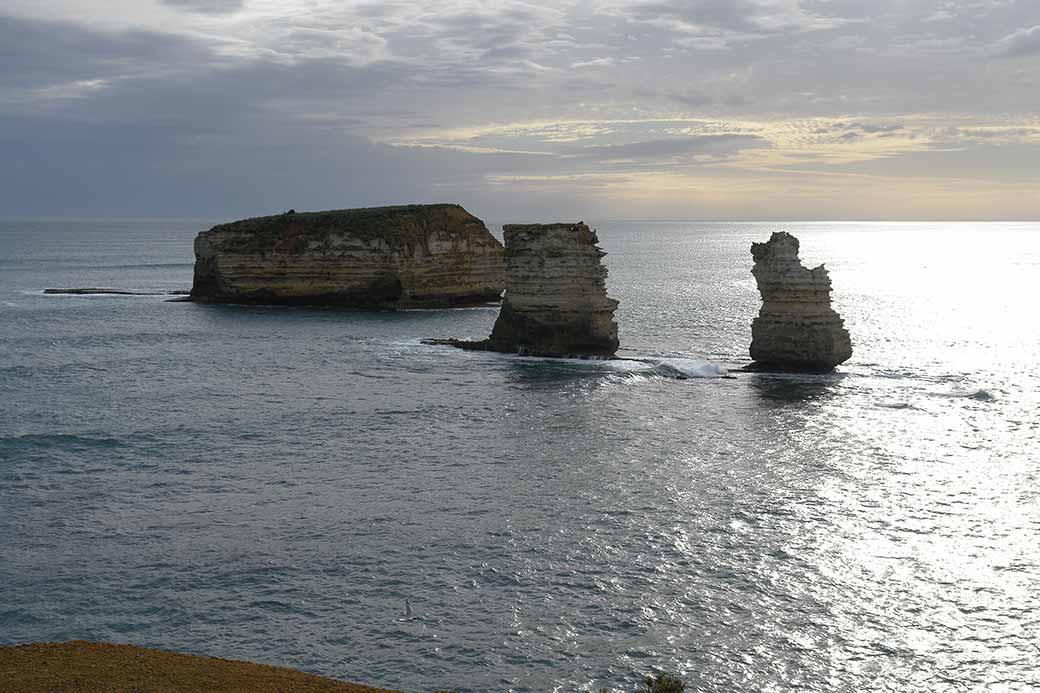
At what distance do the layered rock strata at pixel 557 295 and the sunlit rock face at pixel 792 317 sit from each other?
29.3 feet

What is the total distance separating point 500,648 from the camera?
61.9ft

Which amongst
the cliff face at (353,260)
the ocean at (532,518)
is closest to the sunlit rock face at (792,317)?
the ocean at (532,518)

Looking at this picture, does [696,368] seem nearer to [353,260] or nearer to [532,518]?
[532,518]

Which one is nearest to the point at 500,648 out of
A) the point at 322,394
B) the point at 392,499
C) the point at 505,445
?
the point at 392,499

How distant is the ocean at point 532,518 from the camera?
18.9 m

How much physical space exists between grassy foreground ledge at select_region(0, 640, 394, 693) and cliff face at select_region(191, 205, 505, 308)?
6746 cm

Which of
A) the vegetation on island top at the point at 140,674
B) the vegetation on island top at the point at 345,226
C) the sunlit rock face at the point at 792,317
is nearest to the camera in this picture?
the vegetation on island top at the point at 140,674

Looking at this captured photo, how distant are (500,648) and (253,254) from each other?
73.6m

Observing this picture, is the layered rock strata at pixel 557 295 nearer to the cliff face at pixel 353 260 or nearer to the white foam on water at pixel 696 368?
the white foam on water at pixel 696 368

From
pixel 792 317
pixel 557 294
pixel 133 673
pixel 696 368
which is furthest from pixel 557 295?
pixel 133 673

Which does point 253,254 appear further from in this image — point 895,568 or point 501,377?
point 895,568

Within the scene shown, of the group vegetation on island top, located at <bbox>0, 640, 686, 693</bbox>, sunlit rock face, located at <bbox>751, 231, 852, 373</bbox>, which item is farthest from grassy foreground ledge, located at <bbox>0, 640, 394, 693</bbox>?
sunlit rock face, located at <bbox>751, 231, 852, 373</bbox>

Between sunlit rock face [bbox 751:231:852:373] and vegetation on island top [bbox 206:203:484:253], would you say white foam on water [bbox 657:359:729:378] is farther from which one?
vegetation on island top [bbox 206:203:484:253]

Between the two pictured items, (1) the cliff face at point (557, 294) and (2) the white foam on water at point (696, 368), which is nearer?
(2) the white foam on water at point (696, 368)
